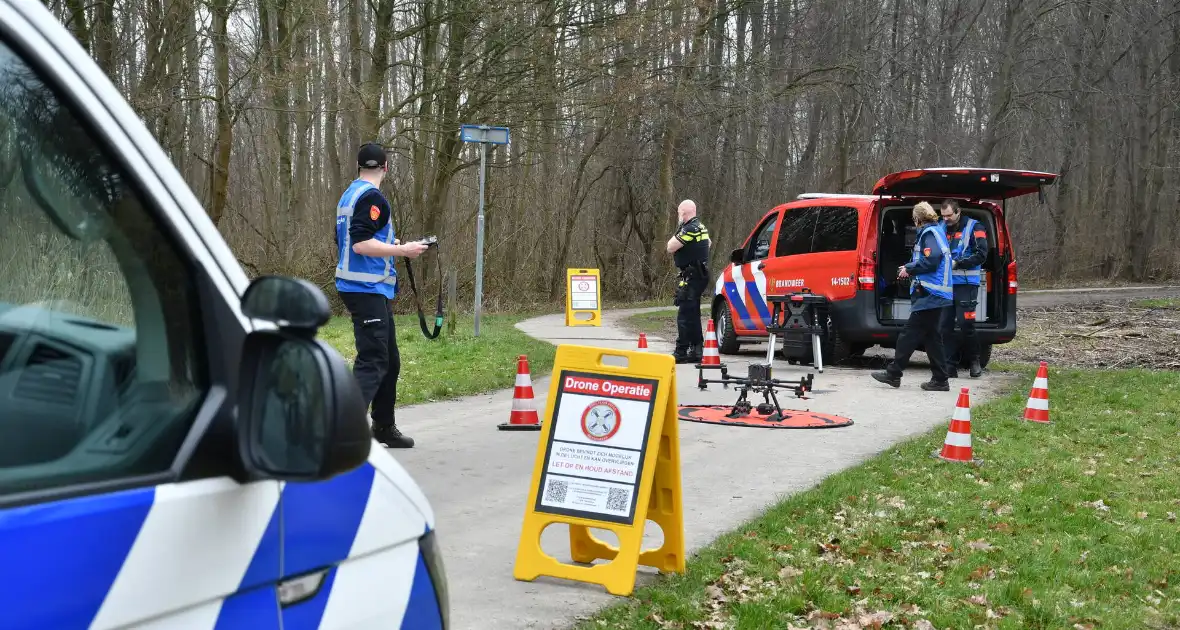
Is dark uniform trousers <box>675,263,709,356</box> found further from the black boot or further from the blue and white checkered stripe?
the blue and white checkered stripe

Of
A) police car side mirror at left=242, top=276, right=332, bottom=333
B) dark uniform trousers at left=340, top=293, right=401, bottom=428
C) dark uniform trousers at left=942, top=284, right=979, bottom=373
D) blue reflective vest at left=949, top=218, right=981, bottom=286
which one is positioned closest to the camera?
police car side mirror at left=242, top=276, right=332, bottom=333

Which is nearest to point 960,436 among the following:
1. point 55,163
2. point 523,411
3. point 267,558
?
point 523,411

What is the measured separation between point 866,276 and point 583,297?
355 inches

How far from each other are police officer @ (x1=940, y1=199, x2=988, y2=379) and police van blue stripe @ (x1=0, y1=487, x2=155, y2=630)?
11.8 meters

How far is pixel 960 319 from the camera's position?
13281 millimetres

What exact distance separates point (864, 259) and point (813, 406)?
3148 millimetres

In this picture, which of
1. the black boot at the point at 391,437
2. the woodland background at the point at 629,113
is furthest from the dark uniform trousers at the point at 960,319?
the woodland background at the point at 629,113

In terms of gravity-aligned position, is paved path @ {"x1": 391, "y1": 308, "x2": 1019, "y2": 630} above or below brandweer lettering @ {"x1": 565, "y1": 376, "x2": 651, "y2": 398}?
below

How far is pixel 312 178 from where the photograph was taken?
104 feet

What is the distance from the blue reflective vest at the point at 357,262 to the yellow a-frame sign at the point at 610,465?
248 centimetres

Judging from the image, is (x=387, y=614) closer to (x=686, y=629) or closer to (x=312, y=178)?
(x=686, y=629)

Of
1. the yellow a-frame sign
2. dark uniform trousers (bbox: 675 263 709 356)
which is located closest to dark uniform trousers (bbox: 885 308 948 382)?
dark uniform trousers (bbox: 675 263 709 356)

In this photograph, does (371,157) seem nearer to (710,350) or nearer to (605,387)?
(605,387)

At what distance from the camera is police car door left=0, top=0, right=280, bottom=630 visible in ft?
5.74
